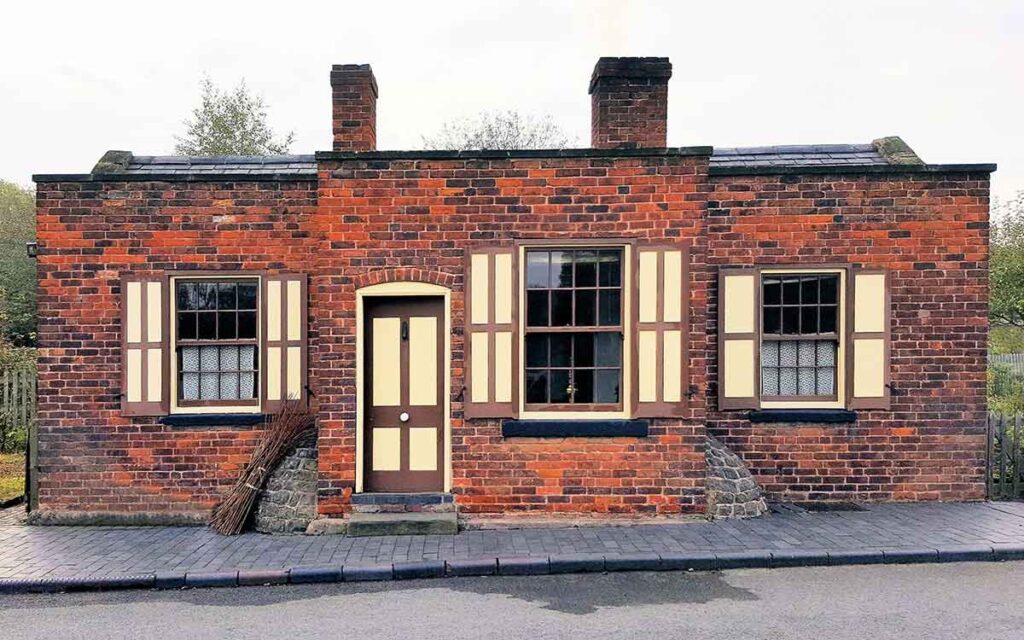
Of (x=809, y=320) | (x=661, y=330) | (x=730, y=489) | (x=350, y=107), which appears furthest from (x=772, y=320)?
(x=350, y=107)

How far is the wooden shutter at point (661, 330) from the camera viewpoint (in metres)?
7.51

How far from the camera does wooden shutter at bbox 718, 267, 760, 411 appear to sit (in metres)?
8.12

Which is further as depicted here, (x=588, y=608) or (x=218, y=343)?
(x=218, y=343)

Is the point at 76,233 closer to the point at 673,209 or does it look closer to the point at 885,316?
the point at 673,209

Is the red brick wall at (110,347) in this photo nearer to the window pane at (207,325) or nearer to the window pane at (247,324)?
the window pane at (207,325)

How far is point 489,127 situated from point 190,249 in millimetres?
25267

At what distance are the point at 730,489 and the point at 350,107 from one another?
19.7 ft

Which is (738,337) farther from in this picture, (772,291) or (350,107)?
(350,107)

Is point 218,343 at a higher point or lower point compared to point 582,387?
higher

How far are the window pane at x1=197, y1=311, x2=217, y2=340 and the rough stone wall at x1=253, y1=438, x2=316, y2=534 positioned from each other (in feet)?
5.67

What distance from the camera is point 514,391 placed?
7.52 meters

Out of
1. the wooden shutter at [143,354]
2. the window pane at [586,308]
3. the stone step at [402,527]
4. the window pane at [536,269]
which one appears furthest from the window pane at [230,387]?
the window pane at [586,308]

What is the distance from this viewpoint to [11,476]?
10.0 metres

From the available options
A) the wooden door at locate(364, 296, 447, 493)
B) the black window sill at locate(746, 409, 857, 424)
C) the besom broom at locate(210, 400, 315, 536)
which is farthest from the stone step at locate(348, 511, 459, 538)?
the black window sill at locate(746, 409, 857, 424)
